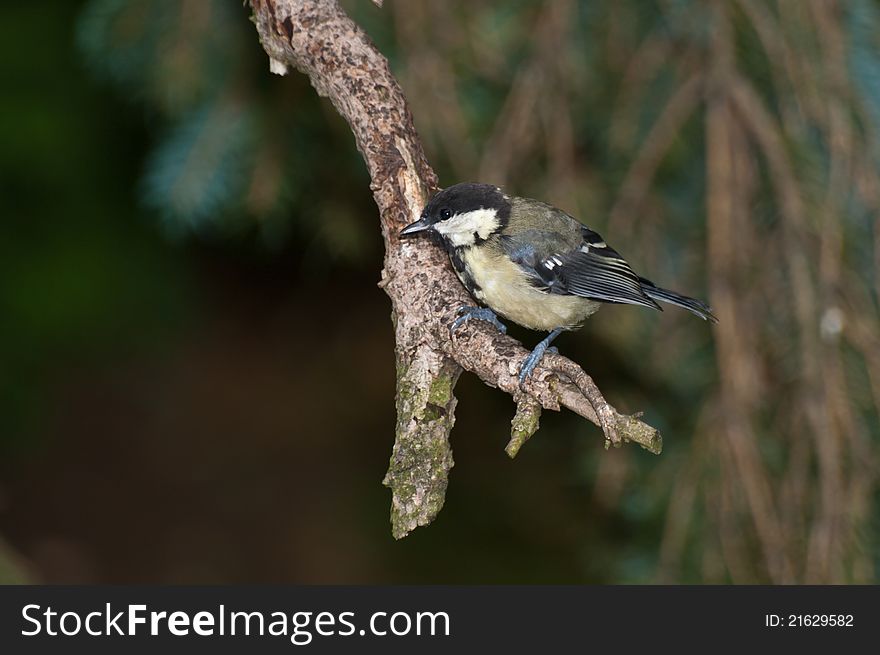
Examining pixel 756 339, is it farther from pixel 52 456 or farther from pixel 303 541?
pixel 52 456

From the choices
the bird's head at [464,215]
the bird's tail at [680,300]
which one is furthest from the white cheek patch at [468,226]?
the bird's tail at [680,300]

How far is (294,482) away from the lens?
468 cm

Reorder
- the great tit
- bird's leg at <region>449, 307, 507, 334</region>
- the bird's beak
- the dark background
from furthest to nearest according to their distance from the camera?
1. the dark background
2. the great tit
3. the bird's beak
4. bird's leg at <region>449, 307, 507, 334</region>

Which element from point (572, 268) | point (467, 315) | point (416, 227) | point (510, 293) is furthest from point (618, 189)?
point (467, 315)

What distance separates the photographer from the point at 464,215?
2.12 m

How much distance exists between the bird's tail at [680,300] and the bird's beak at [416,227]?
58cm

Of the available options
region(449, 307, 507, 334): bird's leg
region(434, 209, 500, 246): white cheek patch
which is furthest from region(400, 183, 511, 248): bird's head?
region(449, 307, 507, 334): bird's leg

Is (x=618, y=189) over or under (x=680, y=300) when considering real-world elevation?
over

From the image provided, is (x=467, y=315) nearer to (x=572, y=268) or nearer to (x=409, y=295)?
(x=409, y=295)

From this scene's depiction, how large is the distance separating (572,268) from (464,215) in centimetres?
30

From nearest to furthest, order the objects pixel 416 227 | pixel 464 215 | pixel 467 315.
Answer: pixel 467 315 → pixel 416 227 → pixel 464 215

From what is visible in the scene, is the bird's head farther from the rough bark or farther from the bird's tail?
the bird's tail

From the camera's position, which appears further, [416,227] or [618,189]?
[618,189]

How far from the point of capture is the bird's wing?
2230 millimetres
